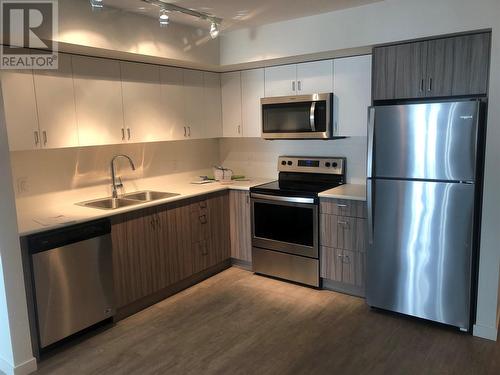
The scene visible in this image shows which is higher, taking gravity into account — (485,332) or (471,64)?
(471,64)

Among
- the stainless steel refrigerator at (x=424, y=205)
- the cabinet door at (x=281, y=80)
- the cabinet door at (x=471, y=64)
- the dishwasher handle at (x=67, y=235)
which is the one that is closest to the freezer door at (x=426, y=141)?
the stainless steel refrigerator at (x=424, y=205)

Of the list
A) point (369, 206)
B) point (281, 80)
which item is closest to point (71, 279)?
point (369, 206)

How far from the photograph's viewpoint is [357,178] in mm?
3951

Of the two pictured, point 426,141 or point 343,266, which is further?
point 343,266

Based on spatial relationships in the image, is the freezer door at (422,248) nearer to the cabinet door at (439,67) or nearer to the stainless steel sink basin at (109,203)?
the cabinet door at (439,67)

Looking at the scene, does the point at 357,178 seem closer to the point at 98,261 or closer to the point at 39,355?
the point at 98,261

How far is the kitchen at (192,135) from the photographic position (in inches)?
110

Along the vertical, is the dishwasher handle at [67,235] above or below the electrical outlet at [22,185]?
below

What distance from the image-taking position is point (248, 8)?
10.2 ft

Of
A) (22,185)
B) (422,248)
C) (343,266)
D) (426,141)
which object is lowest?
(343,266)

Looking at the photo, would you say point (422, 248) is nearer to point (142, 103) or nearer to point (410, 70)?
point (410, 70)

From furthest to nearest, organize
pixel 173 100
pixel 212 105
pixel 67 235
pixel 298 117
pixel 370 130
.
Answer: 1. pixel 212 105
2. pixel 173 100
3. pixel 298 117
4. pixel 370 130
5. pixel 67 235

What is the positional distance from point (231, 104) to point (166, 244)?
5.74 ft

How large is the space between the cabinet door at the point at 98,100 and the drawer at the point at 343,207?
1.87 meters
